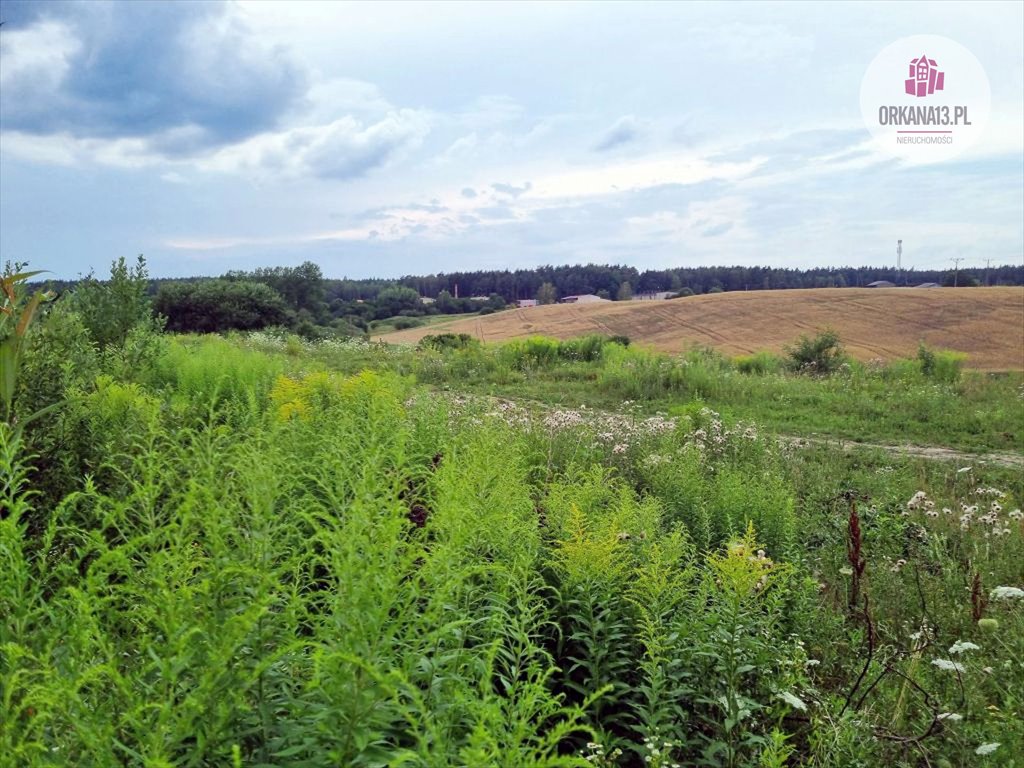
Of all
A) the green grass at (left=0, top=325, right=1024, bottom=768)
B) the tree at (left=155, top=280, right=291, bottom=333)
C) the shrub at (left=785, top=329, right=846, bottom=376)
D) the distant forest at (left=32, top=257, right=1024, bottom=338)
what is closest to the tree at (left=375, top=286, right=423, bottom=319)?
the distant forest at (left=32, top=257, right=1024, bottom=338)

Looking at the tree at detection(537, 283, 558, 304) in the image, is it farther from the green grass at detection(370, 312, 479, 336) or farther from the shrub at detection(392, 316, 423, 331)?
the shrub at detection(392, 316, 423, 331)

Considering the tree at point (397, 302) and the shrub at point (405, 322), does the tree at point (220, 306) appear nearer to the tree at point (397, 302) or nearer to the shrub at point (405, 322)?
the shrub at point (405, 322)

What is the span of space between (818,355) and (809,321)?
46.8 ft

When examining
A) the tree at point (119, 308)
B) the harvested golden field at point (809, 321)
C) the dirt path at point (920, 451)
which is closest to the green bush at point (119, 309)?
the tree at point (119, 308)

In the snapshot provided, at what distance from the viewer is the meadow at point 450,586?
5.05 ft

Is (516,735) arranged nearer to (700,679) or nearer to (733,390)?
(700,679)

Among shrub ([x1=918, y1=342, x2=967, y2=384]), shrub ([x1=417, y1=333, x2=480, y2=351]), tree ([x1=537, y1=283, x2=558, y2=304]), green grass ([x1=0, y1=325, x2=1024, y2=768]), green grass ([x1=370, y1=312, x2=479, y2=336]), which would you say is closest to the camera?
green grass ([x1=0, y1=325, x2=1024, y2=768])

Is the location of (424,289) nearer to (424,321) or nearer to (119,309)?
(424,321)

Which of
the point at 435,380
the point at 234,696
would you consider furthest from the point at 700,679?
the point at 435,380

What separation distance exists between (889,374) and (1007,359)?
10.3 meters

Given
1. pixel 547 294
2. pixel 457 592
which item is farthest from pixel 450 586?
pixel 547 294

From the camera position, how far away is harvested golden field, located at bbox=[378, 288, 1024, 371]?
2608cm

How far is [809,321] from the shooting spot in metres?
32.2

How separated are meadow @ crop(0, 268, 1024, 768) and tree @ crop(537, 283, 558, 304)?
44.3 m
